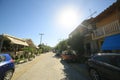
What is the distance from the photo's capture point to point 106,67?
548 centimetres

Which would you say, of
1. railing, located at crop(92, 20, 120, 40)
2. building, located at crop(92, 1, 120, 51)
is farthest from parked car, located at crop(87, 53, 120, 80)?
railing, located at crop(92, 20, 120, 40)

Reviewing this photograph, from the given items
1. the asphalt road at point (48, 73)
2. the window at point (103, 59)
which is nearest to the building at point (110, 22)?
the window at point (103, 59)

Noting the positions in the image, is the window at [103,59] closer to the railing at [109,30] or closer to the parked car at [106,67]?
the parked car at [106,67]

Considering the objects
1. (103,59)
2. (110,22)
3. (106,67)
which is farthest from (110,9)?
(106,67)

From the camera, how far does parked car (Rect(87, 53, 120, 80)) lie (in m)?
4.90

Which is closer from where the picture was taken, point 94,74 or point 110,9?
point 94,74

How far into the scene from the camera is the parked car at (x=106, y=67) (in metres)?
4.90

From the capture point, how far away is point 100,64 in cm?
606

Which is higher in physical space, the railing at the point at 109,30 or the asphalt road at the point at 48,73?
the railing at the point at 109,30

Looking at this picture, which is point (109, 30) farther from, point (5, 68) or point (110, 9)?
point (5, 68)

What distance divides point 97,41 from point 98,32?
2779 millimetres

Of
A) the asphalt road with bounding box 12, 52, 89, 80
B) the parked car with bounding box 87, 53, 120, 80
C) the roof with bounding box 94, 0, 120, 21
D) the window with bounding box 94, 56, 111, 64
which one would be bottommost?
the asphalt road with bounding box 12, 52, 89, 80

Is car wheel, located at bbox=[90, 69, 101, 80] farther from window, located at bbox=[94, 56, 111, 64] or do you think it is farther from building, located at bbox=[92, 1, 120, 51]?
building, located at bbox=[92, 1, 120, 51]

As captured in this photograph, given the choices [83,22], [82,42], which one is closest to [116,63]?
[82,42]
